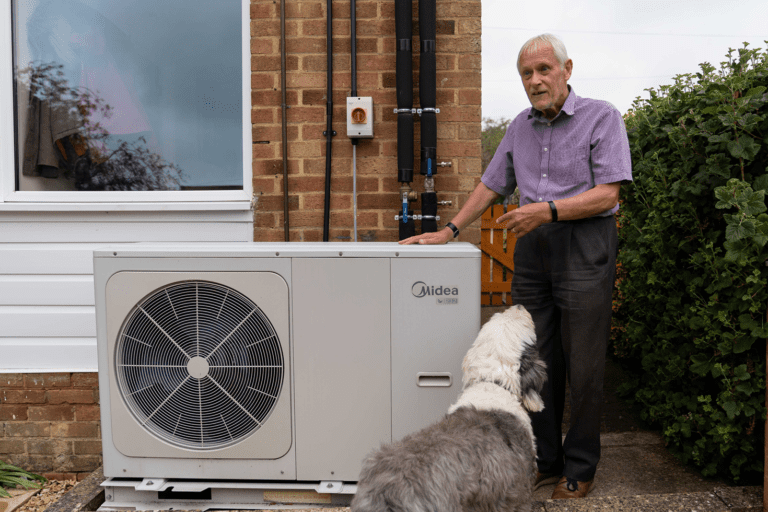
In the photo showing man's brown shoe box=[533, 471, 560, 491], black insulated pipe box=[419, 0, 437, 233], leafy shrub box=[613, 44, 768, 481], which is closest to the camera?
leafy shrub box=[613, 44, 768, 481]

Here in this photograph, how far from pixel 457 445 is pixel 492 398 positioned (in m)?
0.27

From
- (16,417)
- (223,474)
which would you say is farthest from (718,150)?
(16,417)

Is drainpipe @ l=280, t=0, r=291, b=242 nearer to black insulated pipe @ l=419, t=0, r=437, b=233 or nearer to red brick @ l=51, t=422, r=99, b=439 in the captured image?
black insulated pipe @ l=419, t=0, r=437, b=233

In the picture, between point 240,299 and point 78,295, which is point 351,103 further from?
point 78,295

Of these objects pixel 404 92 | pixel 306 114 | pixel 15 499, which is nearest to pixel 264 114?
pixel 306 114

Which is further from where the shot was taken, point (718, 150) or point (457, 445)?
point (718, 150)

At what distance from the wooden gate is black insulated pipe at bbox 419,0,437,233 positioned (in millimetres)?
4618

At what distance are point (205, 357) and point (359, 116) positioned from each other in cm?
151

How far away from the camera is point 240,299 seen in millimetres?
2102

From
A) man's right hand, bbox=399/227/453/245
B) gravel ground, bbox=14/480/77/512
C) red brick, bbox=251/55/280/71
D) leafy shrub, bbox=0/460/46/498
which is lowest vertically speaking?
gravel ground, bbox=14/480/77/512

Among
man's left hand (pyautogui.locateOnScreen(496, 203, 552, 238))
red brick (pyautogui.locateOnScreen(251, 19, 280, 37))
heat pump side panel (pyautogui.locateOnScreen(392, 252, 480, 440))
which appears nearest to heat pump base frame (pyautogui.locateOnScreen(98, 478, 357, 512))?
heat pump side panel (pyautogui.locateOnScreen(392, 252, 480, 440))

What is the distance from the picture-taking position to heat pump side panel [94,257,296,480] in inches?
82.1

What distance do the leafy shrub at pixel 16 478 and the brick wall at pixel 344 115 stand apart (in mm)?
1958

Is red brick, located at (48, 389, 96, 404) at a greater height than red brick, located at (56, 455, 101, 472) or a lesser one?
greater
